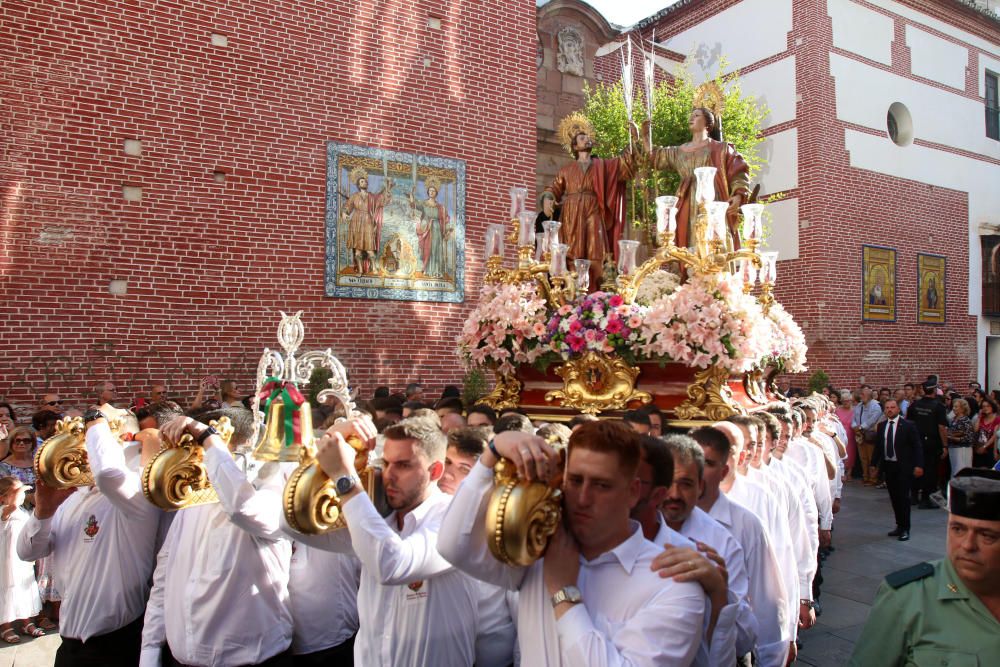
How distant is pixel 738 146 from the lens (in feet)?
56.4

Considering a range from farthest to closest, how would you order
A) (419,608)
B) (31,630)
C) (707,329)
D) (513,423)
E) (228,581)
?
(707,329) < (31,630) < (513,423) < (228,581) < (419,608)

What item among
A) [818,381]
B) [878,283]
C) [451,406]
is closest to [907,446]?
[451,406]

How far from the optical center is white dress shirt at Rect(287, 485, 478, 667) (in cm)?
251

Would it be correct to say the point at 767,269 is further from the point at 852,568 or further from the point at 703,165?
the point at 852,568

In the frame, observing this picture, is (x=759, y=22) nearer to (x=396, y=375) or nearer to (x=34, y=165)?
(x=396, y=375)

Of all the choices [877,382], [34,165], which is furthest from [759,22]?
[34,165]

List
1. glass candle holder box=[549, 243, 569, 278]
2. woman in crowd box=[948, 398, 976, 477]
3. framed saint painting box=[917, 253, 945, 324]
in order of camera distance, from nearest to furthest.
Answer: glass candle holder box=[549, 243, 569, 278]
woman in crowd box=[948, 398, 976, 477]
framed saint painting box=[917, 253, 945, 324]

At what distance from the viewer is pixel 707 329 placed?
5.85 m

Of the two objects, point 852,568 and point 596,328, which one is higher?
point 596,328

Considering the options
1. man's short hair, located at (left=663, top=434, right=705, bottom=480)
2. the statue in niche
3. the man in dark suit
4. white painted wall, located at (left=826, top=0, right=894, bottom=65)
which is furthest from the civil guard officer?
white painted wall, located at (left=826, top=0, right=894, bottom=65)

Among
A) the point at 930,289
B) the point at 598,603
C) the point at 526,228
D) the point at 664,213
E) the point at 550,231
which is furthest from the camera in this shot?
the point at 930,289

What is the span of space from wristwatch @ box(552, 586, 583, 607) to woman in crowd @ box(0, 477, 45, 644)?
4.94 m

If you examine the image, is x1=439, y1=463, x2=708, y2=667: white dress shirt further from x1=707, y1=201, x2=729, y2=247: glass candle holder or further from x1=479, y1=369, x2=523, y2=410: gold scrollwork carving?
x1=479, y1=369, x2=523, y2=410: gold scrollwork carving

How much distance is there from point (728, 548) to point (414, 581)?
4.36 ft
